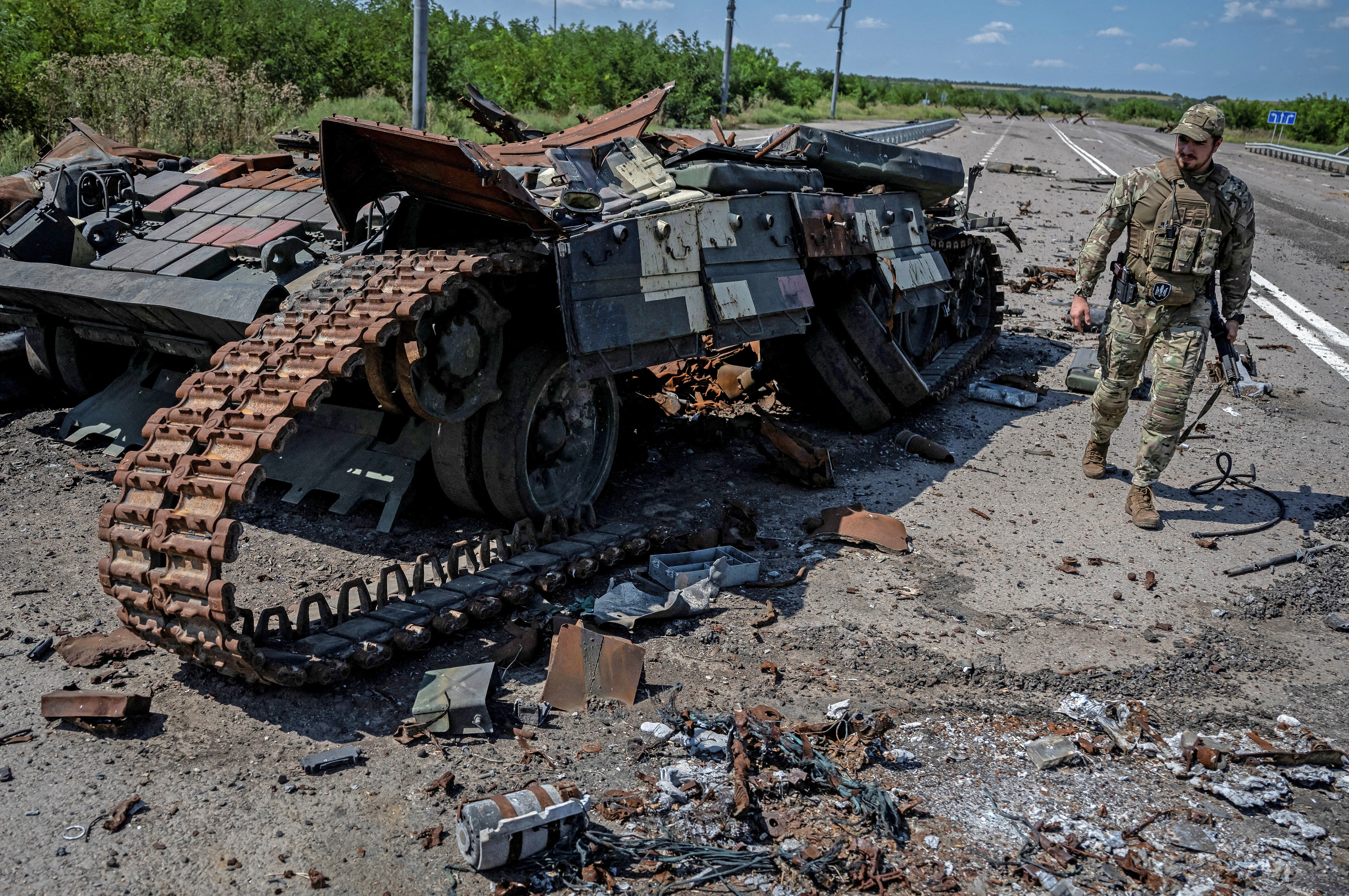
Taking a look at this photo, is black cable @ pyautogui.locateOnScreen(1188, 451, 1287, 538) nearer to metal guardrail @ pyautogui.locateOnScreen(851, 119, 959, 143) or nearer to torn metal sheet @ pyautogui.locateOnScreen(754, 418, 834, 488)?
torn metal sheet @ pyautogui.locateOnScreen(754, 418, 834, 488)

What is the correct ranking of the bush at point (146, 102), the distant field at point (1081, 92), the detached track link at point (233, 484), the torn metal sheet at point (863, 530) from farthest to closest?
the distant field at point (1081, 92)
the bush at point (146, 102)
the torn metal sheet at point (863, 530)
the detached track link at point (233, 484)

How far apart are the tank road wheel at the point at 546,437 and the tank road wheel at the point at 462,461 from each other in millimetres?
48

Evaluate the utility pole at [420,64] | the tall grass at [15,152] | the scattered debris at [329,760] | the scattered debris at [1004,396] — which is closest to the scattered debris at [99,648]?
the scattered debris at [329,760]

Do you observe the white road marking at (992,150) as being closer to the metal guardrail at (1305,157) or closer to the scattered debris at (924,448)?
the metal guardrail at (1305,157)

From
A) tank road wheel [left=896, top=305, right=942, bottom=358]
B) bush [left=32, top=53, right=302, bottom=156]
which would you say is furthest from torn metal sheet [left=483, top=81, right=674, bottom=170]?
bush [left=32, top=53, right=302, bottom=156]

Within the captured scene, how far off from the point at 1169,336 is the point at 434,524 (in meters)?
4.79

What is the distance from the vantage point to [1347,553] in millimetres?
6109

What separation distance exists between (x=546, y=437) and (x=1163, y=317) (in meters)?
4.03

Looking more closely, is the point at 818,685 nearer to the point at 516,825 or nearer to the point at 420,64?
the point at 516,825

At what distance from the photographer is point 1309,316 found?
13039mm

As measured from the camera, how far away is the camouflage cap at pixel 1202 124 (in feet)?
20.2

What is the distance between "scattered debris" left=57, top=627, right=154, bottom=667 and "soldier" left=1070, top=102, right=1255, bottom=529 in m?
5.81

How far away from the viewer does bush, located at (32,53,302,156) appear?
1518 cm

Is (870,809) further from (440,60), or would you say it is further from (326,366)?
(440,60)
